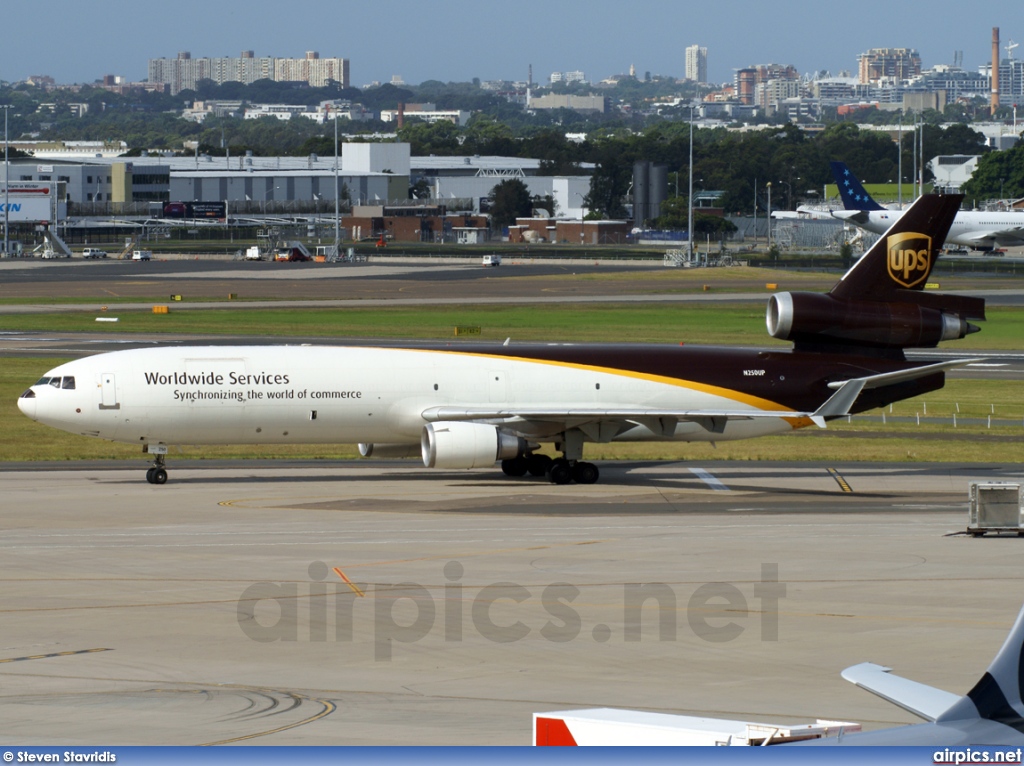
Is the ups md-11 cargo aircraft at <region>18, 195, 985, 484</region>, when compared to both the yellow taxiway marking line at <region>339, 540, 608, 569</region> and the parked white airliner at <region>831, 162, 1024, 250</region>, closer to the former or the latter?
→ the yellow taxiway marking line at <region>339, 540, 608, 569</region>

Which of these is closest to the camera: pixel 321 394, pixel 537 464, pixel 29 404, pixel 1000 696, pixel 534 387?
pixel 1000 696

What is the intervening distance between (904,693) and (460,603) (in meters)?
19.1

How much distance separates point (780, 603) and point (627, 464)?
81.2 ft

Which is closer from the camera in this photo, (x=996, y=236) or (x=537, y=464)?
(x=537, y=464)

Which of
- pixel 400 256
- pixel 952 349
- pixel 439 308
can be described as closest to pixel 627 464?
pixel 952 349

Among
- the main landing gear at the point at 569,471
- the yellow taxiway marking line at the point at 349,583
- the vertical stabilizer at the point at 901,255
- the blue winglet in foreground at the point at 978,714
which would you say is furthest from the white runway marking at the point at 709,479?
the blue winglet in foreground at the point at 978,714

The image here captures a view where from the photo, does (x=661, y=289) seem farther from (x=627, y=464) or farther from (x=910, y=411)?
(x=627, y=464)

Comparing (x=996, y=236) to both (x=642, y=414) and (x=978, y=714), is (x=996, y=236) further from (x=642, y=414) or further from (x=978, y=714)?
(x=978, y=714)

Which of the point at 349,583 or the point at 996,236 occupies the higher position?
the point at 996,236

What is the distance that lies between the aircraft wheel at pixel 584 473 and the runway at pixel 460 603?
1.24m

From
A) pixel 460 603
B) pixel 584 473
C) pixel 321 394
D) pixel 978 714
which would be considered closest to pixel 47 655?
pixel 460 603

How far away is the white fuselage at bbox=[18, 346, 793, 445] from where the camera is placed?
4609 cm

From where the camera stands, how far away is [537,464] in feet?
166

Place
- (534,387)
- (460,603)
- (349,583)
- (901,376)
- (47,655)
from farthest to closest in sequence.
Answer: (534,387)
(901,376)
(349,583)
(460,603)
(47,655)
